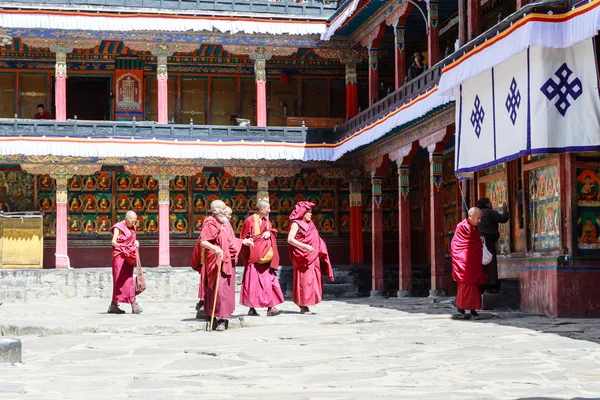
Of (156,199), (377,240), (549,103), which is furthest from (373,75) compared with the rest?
(549,103)

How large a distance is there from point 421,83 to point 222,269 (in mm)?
7780

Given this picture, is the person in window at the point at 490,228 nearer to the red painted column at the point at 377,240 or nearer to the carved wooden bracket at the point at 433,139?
the carved wooden bracket at the point at 433,139

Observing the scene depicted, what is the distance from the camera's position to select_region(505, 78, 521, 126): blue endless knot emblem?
11.6 metres

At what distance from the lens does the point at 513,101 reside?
38.4ft

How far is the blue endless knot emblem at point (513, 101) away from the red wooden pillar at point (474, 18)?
2.69 m

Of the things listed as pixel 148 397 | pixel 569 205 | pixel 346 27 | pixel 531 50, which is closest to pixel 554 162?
pixel 569 205

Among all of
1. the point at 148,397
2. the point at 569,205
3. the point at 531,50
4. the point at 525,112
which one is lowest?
the point at 148,397

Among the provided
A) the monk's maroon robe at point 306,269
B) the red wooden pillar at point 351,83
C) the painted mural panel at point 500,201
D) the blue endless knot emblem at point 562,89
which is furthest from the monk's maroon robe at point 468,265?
the red wooden pillar at point 351,83

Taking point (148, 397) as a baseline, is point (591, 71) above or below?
above

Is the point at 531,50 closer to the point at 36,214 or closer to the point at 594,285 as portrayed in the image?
the point at 594,285

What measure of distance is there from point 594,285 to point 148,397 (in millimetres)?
6753

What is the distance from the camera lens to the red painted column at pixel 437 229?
55.9 feet

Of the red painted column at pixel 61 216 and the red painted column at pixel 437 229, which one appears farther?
the red painted column at pixel 61 216

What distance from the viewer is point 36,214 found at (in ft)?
74.3
